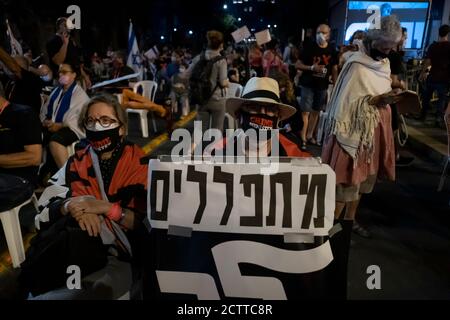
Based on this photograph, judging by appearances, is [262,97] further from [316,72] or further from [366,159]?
[316,72]

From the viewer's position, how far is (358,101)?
3742 mm

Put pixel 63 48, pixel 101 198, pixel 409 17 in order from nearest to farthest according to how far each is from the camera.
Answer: pixel 101 198 → pixel 63 48 → pixel 409 17

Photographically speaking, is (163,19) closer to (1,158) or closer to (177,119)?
(177,119)

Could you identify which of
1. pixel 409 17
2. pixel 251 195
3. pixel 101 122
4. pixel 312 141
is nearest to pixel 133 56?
pixel 312 141

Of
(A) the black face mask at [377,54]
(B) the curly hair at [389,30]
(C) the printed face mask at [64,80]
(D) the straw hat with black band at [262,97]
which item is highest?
(B) the curly hair at [389,30]

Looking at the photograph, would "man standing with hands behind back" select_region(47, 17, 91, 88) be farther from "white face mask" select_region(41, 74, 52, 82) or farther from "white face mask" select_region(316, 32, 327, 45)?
"white face mask" select_region(316, 32, 327, 45)

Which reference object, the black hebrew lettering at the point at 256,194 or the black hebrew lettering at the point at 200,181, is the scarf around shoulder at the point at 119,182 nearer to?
the black hebrew lettering at the point at 200,181

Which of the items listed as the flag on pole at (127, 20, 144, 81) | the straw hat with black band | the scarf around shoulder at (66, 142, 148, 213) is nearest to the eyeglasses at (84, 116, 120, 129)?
the scarf around shoulder at (66, 142, 148, 213)

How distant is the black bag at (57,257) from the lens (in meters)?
2.26

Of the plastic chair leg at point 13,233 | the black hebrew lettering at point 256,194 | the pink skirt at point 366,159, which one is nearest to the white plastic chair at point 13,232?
the plastic chair leg at point 13,233

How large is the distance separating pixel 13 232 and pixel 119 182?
149 centimetres

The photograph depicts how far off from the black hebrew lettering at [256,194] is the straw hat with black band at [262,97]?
83 centimetres
